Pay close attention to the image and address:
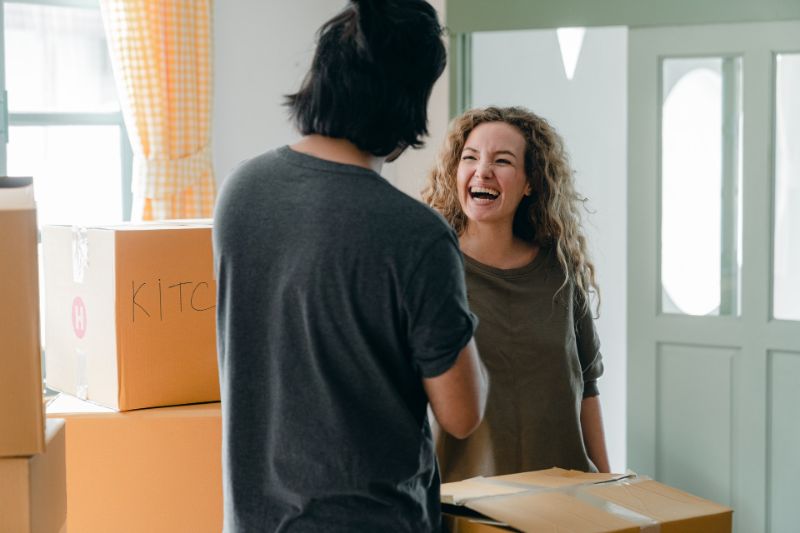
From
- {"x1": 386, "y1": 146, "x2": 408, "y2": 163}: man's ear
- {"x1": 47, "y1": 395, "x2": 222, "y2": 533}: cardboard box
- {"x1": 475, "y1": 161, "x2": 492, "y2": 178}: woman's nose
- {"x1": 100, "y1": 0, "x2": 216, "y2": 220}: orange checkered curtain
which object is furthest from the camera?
{"x1": 100, "y1": 0, "x2": 216, "y2": 220}: orange checkered curtain

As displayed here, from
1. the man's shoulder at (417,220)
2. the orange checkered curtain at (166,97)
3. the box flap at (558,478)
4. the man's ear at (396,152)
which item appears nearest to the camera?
the man's shoulder at (417,220)

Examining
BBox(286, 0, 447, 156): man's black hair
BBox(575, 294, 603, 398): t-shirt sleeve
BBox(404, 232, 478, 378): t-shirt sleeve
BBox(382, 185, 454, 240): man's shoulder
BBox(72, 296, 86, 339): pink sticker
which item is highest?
BBox(286, 0, 447, 156): man's black hair

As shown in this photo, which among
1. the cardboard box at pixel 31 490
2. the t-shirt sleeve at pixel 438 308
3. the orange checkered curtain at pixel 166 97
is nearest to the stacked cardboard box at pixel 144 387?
the cardboard box at pixel 31 490

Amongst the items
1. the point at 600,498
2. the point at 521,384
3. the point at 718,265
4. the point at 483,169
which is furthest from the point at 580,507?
the point at 718,265

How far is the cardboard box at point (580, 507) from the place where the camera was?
113cm

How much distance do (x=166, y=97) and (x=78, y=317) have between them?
1.81 m

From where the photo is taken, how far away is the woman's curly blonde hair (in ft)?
6.40

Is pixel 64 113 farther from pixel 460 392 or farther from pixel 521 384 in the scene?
pixel 460 392

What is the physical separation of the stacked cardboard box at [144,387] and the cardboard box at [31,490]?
329mm

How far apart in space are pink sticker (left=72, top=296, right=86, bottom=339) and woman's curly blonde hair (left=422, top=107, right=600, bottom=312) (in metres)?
0.77

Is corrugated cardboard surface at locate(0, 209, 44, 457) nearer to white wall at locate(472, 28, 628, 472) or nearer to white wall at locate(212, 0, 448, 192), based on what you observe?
white wall at locate(212, 0, 448, 192)

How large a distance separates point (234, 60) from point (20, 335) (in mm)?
2745

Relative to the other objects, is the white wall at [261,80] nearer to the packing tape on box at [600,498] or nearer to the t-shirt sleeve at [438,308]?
the packing tape on box at [600,498]

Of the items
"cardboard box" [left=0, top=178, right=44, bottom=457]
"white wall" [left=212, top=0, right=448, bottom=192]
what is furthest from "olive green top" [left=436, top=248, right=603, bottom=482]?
"white wall" [left=212, top=0, right=448, bottom=192]
